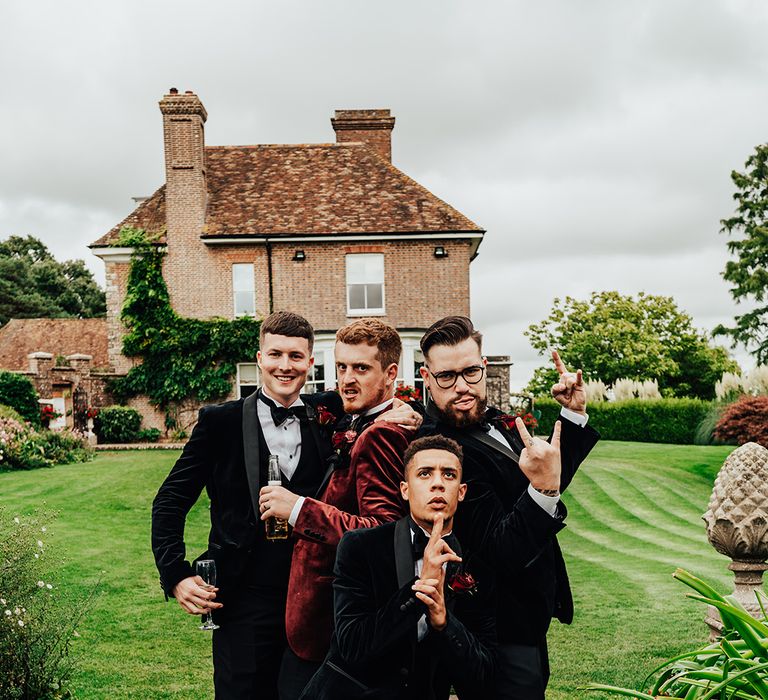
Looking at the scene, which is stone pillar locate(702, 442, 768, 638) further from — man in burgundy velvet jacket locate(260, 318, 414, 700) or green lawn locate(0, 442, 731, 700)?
man in burgundy velvet jacket locate(260, 318, 414, 700)

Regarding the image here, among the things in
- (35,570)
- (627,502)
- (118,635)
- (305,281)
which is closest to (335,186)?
(305,281)

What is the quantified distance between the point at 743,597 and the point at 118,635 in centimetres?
585

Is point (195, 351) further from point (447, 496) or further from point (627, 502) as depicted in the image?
point (447, 496)

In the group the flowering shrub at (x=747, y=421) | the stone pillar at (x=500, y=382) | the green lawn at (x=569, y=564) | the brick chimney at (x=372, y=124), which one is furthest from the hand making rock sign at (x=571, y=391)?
the brick chimney at (x=372, y=124)

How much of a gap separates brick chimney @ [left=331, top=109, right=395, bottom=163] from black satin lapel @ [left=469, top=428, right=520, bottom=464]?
2683 centimetres

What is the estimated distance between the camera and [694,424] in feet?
88.8

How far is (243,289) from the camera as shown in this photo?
25562 millimetres

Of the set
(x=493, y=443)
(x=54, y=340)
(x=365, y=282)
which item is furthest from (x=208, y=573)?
(x=54, y=340)

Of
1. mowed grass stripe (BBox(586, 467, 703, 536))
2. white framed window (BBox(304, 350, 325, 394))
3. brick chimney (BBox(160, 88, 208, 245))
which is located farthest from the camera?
brick chimney (BBox(160, 88, 208, 245))

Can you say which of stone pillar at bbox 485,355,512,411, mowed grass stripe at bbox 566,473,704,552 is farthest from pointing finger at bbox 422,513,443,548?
stone pillar at bbox 485,355,512,411

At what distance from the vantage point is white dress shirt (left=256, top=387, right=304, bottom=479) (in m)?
3.54

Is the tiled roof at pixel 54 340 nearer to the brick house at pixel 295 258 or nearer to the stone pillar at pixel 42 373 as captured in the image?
the brick house at pixel 295 258

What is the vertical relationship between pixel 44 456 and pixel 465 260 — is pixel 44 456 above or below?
below

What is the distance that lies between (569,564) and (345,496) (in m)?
8.67
